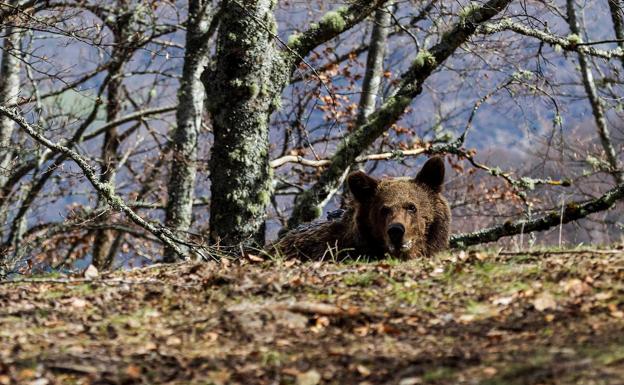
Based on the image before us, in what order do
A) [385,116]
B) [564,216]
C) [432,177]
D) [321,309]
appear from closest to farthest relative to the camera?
[321,309] → [432,177] → [564,216] → [385,116]

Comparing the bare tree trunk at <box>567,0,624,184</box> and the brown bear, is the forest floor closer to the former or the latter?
the brown bear

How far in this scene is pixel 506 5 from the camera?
9781 mm

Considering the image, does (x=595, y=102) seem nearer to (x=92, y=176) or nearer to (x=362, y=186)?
(x=362, y=186)

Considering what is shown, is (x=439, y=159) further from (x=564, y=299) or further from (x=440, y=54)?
(x=564, y=299)

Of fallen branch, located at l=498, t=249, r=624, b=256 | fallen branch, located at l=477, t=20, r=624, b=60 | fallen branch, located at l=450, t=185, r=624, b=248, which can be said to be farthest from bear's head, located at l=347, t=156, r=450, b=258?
fallen branch, located at l=477, t=20, r=624, b=60

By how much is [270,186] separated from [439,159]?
8.46ft

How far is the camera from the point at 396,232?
8.01 meters

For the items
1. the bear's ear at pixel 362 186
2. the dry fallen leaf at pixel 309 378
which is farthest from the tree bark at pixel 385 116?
the dry fallen leaf at pixel 309 378

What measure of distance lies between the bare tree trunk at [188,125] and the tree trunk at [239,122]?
4728 mm

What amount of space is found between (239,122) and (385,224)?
9.50 feet

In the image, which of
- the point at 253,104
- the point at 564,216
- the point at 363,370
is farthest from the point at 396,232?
the point at 363,370

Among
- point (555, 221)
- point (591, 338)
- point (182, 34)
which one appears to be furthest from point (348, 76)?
point (591, 338)

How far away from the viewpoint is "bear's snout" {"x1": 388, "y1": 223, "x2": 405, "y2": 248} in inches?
315

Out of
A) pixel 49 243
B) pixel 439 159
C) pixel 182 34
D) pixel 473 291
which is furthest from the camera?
pixel 49 243
